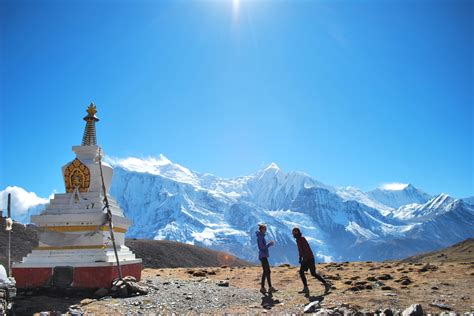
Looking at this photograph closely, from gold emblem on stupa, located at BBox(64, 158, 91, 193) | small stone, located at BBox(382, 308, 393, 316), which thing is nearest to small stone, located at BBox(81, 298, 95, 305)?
gold emblem on stupa, located at BBox(64, 158, 91, 193)

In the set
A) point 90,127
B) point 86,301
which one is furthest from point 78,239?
point 90,127

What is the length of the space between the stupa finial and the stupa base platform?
594 centimetres

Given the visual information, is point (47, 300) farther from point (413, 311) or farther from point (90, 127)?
point (413, 311)

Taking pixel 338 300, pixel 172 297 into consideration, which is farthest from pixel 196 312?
pixel 338 300

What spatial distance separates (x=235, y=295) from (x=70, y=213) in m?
6.78

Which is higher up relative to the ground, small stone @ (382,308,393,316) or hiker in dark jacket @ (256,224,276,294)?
hiker in dark jacket @ (256,224,276,294)

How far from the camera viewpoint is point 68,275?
1383 centimetres

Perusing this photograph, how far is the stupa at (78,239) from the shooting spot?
1384 cm

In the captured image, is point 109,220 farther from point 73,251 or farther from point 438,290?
point 438,290

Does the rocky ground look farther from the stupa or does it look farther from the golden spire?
the golden spire

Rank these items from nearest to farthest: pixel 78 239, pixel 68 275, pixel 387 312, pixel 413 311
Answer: pixel 413 311, pixel 387 312, pixel 68 275, pixel 78 239

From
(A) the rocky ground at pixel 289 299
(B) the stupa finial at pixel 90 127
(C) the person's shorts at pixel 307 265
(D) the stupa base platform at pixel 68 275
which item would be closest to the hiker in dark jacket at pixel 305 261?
(C) the person's shorts at pixel 307 265

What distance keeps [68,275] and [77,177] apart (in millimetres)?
4461

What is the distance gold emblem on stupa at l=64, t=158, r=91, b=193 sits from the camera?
1691 cm
